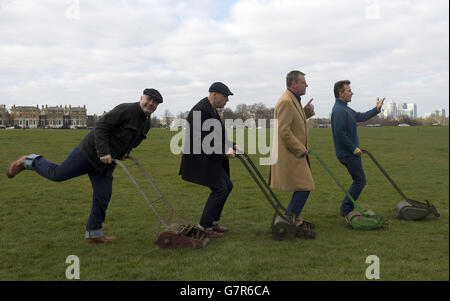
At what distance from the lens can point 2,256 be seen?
504 centimetres

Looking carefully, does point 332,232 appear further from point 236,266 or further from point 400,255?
point 236,266

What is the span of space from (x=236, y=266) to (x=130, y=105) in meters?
2.65

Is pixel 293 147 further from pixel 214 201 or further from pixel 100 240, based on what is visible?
pixel 100 240

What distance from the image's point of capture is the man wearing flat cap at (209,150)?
5688 millimetres

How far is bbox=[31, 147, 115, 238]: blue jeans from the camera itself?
5336 mm

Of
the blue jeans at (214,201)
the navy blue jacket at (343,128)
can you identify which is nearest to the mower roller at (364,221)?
the navy blue jacket at (343,128)

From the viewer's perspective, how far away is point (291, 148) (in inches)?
232

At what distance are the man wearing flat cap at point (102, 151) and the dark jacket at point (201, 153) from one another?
0.67 meters

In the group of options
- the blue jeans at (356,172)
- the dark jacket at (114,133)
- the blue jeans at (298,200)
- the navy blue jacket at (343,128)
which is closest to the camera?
the dark jacket at (114,133)

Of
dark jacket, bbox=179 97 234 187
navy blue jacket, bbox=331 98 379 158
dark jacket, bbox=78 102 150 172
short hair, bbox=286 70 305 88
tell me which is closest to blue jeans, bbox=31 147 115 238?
dark jacket, bbox=78 102 150 172

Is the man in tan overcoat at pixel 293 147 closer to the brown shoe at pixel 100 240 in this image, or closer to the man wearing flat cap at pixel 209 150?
A: the man wearing flat cap at pixel 209 150

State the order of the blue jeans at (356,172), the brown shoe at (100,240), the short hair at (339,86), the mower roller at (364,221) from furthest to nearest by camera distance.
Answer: the short hair at (339,86), the blue jeans at (356,172), the mower roller at (364,221), the brown shoe at (100,240)

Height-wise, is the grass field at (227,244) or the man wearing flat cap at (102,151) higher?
the man wearing flat cap at (102,151)

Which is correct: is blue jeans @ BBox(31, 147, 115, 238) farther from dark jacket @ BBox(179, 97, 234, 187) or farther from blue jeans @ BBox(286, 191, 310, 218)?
blue jeans @ BBox(286, 191, 310, 218)
